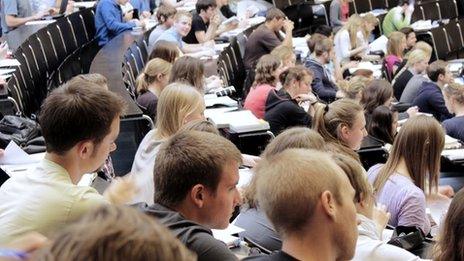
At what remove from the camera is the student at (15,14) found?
9.57 m

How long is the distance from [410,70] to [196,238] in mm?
8033

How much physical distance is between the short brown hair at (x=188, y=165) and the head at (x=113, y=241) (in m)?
1.30

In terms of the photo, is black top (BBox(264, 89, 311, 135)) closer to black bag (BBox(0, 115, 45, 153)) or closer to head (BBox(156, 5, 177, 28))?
black bag (BBox(0, 115, 45, 153))

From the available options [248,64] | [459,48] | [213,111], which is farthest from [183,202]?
[459,48]

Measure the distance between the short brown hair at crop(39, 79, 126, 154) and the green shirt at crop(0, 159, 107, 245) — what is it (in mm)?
147

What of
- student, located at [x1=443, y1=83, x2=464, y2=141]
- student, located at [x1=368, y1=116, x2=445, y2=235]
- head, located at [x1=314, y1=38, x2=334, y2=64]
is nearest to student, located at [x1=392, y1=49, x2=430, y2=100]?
head, located at [x1=314, y1=38, x2=334, y2=64]

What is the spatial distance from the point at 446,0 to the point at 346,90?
6503mm

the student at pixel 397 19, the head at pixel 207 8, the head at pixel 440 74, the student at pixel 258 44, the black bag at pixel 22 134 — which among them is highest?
the black bag at pixel 22 134

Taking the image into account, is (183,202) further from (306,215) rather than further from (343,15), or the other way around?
(343,15)

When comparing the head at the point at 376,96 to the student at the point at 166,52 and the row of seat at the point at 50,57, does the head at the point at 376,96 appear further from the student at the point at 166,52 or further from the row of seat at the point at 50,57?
the row of seat at the point at 50,57

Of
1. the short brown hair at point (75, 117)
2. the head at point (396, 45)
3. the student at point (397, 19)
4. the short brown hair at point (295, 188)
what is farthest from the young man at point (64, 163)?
the student at point (397, 19)

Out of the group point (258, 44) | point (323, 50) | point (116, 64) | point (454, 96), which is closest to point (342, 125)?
point (454, 96)

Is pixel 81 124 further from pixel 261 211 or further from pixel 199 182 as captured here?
pixel 261 211

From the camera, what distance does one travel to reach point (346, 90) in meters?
8.78
